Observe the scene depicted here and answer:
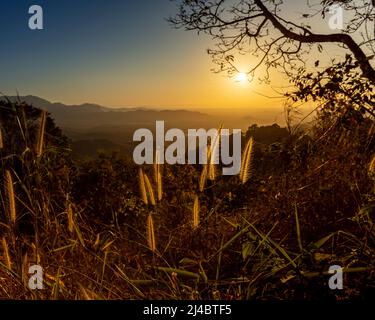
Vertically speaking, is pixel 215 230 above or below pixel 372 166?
below

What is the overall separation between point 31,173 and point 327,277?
1954 millimetres

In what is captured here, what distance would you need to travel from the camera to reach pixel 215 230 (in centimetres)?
348

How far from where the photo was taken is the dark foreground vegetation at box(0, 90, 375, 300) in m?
2.74

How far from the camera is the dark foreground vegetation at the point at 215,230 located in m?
2.74
